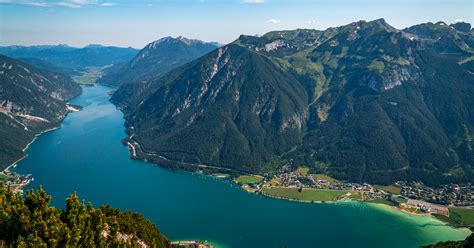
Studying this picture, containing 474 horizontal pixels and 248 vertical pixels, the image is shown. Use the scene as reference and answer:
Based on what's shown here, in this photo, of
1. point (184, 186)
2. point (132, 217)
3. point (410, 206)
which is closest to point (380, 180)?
point (410, 206)

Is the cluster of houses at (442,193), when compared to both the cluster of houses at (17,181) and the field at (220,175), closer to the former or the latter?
the field at (220,175)

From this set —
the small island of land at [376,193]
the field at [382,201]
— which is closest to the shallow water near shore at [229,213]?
the field at [382,201]

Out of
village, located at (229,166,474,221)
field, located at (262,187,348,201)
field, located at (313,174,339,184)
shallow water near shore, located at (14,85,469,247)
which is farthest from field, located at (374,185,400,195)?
shallow water near shore, located at (14,85,469,247)

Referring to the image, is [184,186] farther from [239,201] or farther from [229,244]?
[229,244]

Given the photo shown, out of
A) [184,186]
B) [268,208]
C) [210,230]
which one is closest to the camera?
[210,230]

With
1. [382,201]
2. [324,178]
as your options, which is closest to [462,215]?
[382,201]

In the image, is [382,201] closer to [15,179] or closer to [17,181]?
[17,181]
